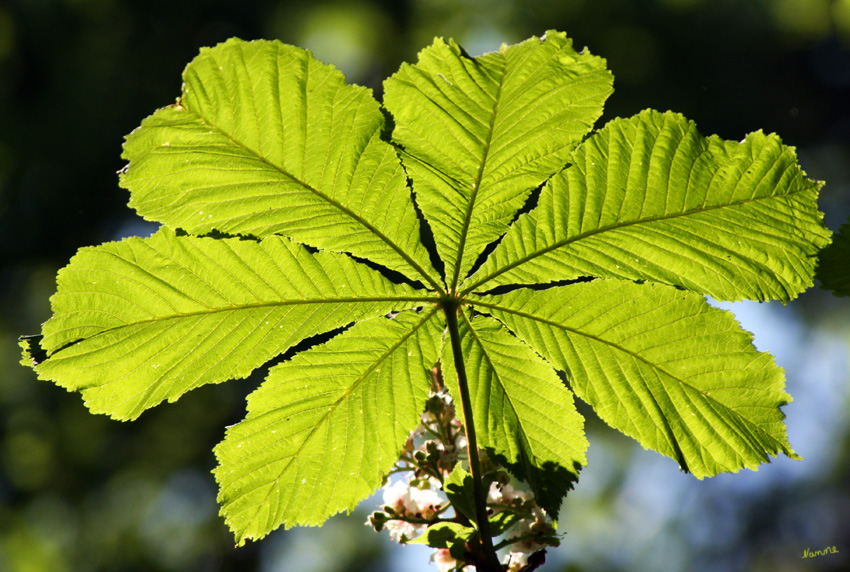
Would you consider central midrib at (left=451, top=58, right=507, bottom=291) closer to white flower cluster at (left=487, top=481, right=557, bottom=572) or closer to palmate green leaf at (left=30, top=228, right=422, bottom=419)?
palmate green leaf at (left=30, top=228, right=422, bottom=419)

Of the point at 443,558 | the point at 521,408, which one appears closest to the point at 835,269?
the point at 521,408

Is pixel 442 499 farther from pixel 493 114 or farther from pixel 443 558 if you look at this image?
pixel 493 114

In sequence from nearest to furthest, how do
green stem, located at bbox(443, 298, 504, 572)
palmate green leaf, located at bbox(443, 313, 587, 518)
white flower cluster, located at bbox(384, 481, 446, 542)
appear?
green stem, located at bbox(443, 298, 504, 572) → palmate green leaf, located at bbox(443, 313, 587, 518) → white flower cluster, located at bbox(384, 481, 446, 542)

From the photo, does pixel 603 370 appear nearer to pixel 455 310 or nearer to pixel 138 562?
pixel 455 310

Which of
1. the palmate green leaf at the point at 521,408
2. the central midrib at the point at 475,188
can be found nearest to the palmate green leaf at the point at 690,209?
the central midrib at the point at 475,188

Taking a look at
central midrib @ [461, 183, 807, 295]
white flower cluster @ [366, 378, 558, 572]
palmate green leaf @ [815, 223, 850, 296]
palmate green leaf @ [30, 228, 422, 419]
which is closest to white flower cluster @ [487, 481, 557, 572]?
white flower cluster @ [366, 378, 558, 572]

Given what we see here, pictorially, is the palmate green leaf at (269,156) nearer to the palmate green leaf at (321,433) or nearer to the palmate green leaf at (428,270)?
the palmate green leaf at (428,270)
